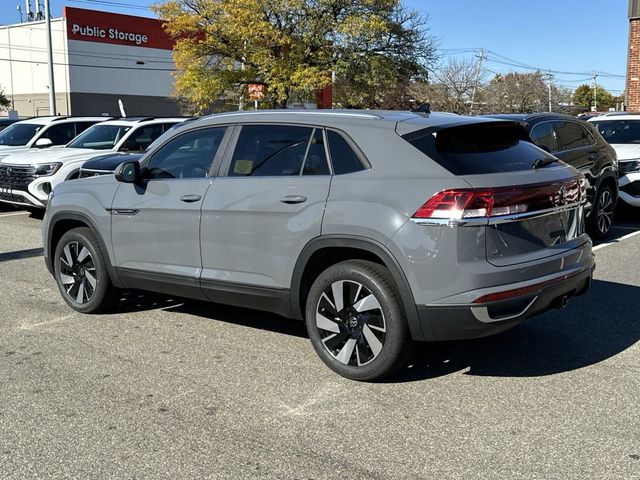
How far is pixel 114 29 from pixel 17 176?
49.5 meters

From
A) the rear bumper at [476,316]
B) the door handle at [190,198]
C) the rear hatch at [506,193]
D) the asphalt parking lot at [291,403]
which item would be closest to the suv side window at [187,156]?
the door handle at [190,198]

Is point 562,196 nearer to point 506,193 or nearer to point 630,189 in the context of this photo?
point 506,193

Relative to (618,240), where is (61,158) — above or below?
above

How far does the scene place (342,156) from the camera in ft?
15.3

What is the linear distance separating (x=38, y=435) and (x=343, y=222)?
2.16m

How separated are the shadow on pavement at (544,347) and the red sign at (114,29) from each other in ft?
181

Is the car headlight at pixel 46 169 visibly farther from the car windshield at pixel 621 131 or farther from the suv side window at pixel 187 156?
the car windshield at pixel 621 131

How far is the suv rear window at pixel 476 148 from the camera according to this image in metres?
4.37

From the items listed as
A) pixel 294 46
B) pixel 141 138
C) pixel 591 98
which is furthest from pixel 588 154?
pixel 591 98

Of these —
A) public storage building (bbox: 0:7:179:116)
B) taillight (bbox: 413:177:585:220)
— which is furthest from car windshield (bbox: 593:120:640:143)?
public storage building (bbox: 0:7:179:116)

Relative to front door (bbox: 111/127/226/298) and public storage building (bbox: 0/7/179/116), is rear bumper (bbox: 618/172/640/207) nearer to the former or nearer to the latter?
front door (bbox: 111/127/226/298)

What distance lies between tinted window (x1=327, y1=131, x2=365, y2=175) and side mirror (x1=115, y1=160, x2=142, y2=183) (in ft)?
5.90

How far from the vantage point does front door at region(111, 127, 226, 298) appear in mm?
5348

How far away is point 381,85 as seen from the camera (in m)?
33.6
